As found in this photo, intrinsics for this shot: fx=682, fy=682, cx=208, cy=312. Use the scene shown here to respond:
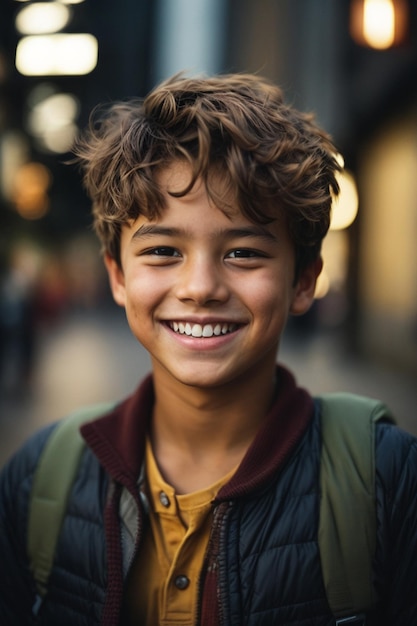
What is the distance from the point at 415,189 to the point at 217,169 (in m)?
10.7

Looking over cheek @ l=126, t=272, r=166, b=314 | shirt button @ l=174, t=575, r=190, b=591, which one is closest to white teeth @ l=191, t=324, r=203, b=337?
cheek @ l=126, t=272, r=166, b=314

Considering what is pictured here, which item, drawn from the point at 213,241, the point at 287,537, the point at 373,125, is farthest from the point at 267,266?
the point at 373,125

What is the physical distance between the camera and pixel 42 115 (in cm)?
1773

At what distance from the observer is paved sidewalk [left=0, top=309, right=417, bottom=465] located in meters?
8.50

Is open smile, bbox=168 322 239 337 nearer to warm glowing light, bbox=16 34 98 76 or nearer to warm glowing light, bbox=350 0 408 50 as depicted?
warm glowing light, bbox=350 0 408 50

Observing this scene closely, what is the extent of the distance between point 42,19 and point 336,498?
30.1ft

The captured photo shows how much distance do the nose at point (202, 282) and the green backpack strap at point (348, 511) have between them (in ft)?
1.73

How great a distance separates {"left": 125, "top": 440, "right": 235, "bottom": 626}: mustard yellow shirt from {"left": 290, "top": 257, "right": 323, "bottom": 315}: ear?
1.77 ft

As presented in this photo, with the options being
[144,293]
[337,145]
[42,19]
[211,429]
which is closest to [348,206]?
[42,19]

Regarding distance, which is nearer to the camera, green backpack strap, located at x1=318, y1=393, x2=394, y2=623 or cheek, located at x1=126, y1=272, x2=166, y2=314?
green backpack strap, located at x1=318, y1=393, x2=394, y2=623

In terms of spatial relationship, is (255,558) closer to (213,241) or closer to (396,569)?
(396,569)

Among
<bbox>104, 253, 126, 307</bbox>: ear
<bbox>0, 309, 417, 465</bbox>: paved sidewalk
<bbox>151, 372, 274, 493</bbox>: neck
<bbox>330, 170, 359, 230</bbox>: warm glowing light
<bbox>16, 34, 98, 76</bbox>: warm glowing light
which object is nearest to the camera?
<bbox>151, 372, 274, 493</bbox>: neck

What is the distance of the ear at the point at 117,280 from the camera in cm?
214

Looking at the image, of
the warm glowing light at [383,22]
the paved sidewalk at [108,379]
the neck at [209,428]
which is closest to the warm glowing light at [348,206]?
the paved sidewalk at [108,379]
